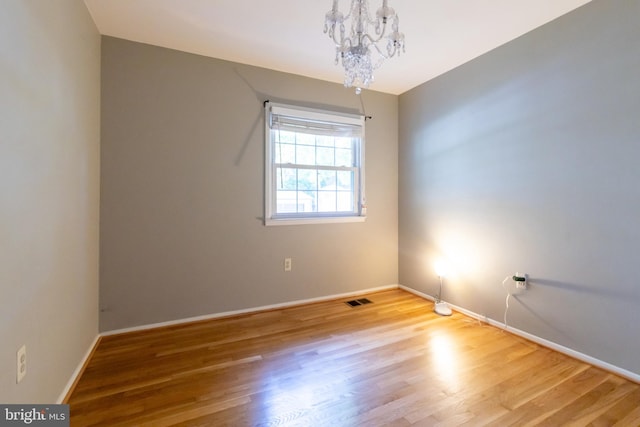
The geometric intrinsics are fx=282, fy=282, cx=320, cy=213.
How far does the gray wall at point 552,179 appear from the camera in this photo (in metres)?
1.85

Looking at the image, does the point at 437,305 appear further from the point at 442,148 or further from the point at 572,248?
the point at 442,148

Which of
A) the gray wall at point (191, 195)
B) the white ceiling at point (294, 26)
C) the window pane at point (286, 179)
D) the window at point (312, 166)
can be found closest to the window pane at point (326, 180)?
the window at point (312, 166)

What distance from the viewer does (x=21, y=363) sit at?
120cm

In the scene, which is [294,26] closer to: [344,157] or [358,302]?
[344,157]

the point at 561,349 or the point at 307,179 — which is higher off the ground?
the point at 307,179

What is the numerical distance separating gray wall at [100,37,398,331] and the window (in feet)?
0.40

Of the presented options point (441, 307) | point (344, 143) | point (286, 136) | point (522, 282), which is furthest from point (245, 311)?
point (522, 282)

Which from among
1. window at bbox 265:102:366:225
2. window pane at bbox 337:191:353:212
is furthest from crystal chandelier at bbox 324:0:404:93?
window pane at bbox 337:191:353:212

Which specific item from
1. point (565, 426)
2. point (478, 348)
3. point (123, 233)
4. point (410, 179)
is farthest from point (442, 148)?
point (123, 233)

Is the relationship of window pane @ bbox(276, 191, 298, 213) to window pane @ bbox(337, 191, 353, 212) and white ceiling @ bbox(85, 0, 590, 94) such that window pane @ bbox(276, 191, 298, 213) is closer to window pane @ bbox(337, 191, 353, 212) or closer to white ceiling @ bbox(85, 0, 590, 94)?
window pane @ bbox(337, 191, 353, 212)

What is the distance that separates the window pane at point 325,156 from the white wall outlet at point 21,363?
8.76 feet

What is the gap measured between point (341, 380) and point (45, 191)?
195 cm

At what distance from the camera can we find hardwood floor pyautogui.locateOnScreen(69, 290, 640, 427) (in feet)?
4.94

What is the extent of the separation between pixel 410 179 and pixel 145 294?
3108mm
